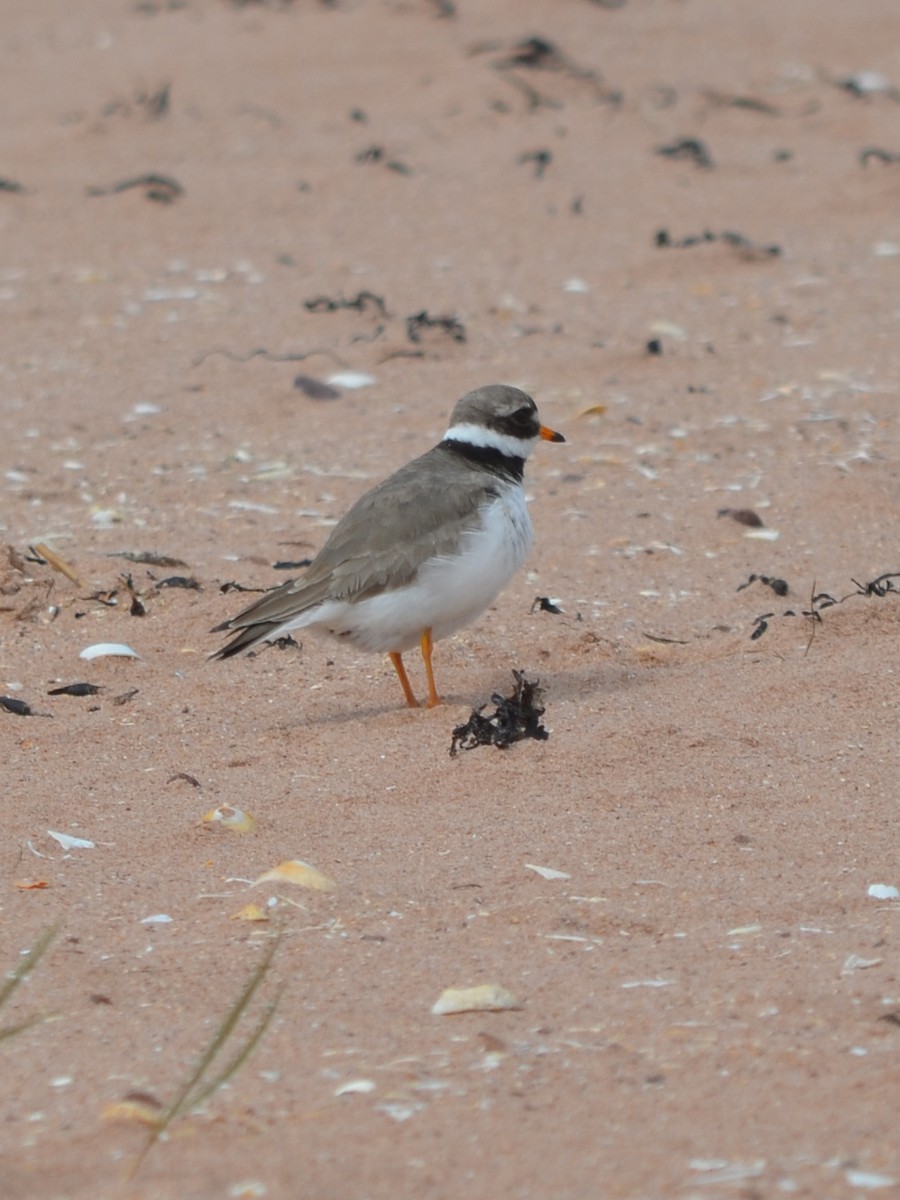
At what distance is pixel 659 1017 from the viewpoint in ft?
11.9

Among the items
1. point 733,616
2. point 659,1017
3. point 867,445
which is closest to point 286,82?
point 867,445

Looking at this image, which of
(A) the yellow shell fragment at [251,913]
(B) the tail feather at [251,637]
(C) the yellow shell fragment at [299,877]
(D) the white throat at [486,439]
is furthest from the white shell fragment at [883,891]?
(D) the white throat at [486,439]

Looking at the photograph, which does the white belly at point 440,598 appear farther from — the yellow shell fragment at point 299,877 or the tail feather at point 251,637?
the yellow shell fragment at point 299,877

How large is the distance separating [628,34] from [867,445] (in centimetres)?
962

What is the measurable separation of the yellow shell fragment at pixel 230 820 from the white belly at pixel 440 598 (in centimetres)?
106

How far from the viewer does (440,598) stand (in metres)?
5.70

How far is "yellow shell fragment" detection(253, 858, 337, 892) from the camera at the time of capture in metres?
4.33

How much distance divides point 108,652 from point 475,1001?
280cm

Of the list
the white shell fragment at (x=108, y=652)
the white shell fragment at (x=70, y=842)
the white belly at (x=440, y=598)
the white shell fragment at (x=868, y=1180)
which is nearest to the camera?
the white shell fragment at (x=868, y=1180)

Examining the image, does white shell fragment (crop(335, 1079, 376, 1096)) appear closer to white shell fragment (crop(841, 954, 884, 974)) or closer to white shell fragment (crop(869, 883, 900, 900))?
white shell fragment (crop(841, 954, 884, 974))

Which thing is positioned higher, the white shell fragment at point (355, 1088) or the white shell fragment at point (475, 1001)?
the white shell fragment at point (355, 1088)

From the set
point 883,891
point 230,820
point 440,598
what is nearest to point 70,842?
point 230,820

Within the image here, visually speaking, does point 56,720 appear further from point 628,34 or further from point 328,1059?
point 628,34

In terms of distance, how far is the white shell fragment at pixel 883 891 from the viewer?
418cm
